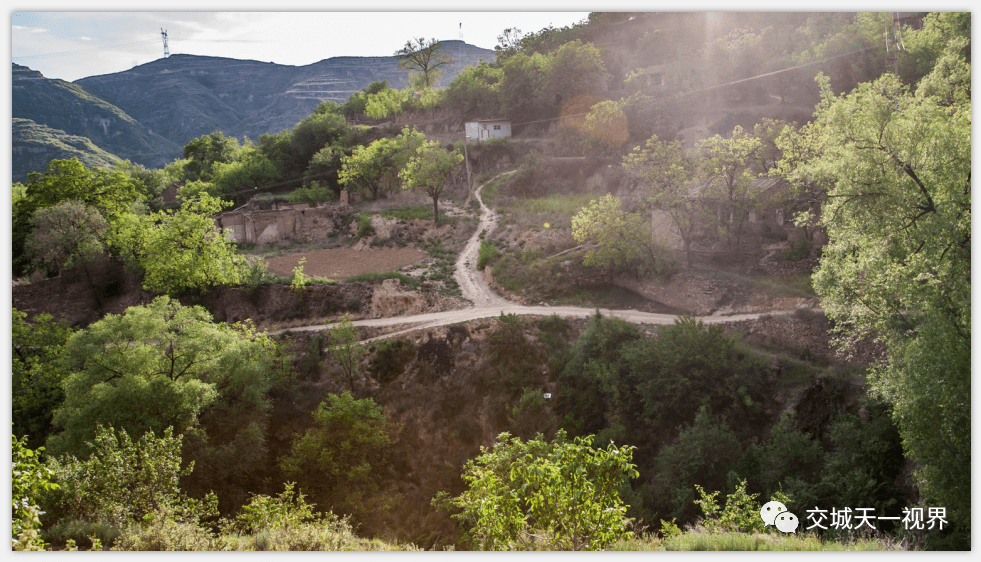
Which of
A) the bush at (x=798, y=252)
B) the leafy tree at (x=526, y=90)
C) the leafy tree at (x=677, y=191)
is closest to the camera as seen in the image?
the bush at (x=798, y=252)

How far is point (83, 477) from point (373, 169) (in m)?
31.7

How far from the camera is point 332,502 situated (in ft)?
53.7

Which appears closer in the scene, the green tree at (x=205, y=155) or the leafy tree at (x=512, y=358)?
the leafy tree at (x=512, y=358)

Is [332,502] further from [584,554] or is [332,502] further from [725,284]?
[725,284]

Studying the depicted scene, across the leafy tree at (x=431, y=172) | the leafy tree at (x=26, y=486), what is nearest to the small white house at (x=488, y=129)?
the leafy tree at (x=431, y=172)

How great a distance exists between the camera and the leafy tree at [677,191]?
24797 millimetres

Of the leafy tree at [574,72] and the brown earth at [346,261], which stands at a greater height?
the leafy tree at [574,72]

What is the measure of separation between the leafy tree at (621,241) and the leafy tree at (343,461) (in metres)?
13.6

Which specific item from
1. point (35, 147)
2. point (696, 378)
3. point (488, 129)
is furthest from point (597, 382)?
point (35, 147)

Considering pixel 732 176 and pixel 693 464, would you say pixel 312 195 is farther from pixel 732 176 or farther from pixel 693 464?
pixel 693 464

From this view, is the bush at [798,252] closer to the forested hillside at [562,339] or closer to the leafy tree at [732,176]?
the forested hillside at [562,339]

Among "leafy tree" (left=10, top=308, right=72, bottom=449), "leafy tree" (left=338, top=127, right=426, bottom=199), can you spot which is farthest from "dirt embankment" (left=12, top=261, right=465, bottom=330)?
"leafy tree" (left=338, top=127, right=426, bottom=199)

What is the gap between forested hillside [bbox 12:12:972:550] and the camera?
392 inches

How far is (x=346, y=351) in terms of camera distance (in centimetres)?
2130
